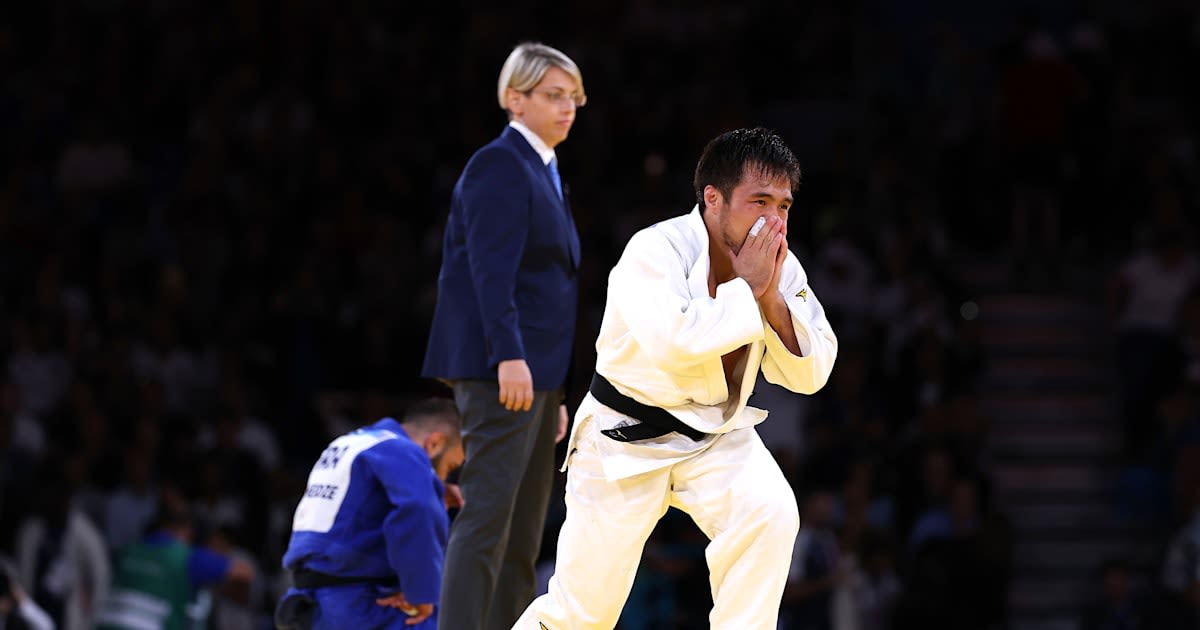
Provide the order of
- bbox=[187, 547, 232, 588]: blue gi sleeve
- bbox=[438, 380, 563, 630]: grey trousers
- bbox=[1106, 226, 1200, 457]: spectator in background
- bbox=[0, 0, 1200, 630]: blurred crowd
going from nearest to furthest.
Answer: bbox=[438, 380, 563, 630]: grey trousers
bbox=[187, 547, 232, 588]: blue gi sleeve
bbox=[0, 0, 1200, 630]: blurred crowd
bbox=[1106, 226, 1200, 457]: spectator in background

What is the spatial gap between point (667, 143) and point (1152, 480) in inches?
154

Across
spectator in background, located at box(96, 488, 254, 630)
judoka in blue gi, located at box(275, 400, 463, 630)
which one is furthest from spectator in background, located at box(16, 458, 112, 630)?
judoka in blue gi, located at box(275, 400, 463, 630)

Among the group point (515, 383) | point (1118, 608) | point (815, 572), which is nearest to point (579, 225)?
point (815, 572)

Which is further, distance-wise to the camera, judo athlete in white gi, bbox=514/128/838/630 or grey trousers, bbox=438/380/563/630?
grey trousers, bbox=438/380/563/630

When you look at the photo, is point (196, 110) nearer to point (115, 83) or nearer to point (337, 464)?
point (115, 83)

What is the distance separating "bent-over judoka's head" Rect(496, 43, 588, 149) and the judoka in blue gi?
107 centimetres

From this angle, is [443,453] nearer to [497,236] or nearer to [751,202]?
[497,236]

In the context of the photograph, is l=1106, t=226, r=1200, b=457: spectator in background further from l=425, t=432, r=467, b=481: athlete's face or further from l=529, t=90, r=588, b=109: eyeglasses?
l=529, t=90, r=588, b=109: eyeglasses

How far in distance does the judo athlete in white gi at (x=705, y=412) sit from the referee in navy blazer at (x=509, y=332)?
46 centimetres

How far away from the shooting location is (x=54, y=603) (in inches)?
324

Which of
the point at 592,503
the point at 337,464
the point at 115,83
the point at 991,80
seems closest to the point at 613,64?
the point at 991,80

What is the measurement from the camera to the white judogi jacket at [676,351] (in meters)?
3.75

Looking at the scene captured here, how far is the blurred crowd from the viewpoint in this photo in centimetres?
887

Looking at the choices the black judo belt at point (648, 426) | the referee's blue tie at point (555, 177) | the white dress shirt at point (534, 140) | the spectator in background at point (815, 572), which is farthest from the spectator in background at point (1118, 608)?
the black judo belt at point (648, 426)
